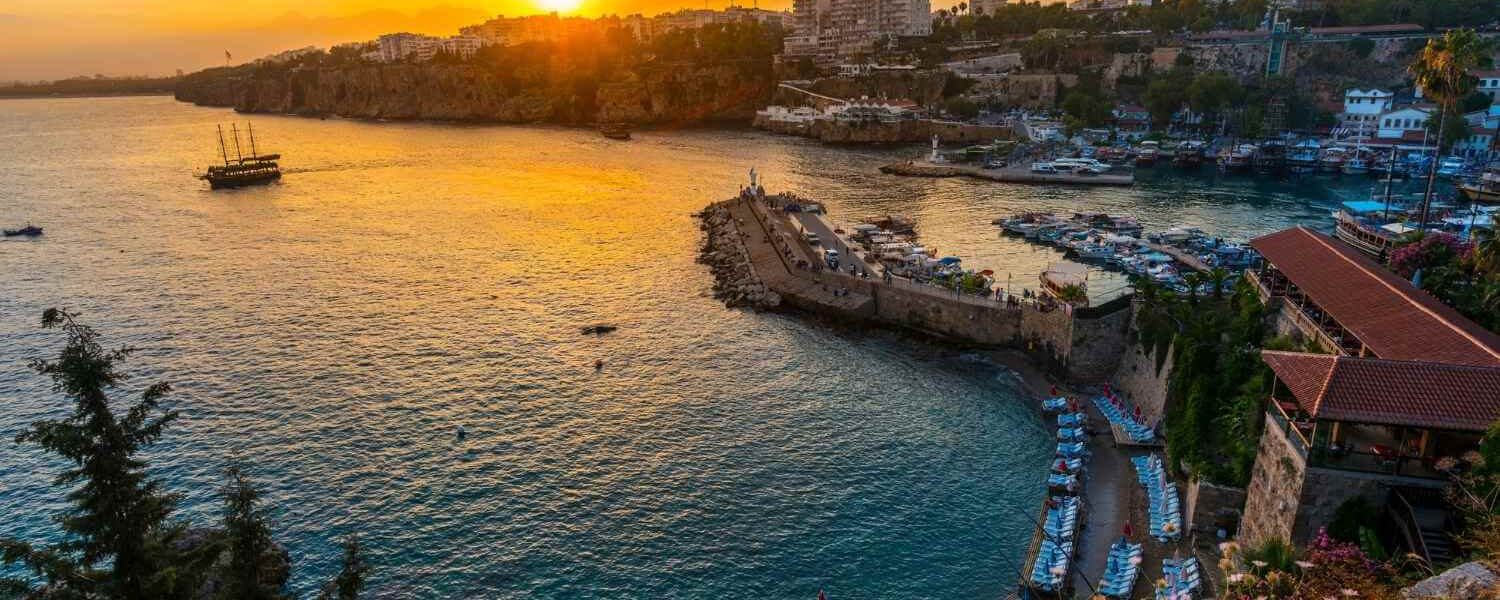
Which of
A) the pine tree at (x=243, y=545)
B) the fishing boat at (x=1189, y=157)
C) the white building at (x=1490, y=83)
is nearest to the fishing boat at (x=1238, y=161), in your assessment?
the fishing boat at (x=1189, y=157)

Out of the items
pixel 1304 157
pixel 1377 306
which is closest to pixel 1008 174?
pixel 1304 157

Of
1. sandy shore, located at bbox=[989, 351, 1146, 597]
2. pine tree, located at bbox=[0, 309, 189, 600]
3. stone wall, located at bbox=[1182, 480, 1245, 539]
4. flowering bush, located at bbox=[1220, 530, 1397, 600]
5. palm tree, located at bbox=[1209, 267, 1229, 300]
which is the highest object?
pine tree, located at bbox=[0, 309, 189, 600]

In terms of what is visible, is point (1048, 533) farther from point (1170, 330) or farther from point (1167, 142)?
point (1167, 142)

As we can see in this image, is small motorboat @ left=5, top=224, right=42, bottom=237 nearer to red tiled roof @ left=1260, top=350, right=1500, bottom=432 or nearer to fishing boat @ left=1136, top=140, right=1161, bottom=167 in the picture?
red tiled roof @ left=1260, top=350, right=1500, bottom=432

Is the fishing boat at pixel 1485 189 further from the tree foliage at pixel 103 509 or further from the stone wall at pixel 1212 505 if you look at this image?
the tree foliage at pixel 103 509

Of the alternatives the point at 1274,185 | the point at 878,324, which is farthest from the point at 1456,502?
the point at 1274,185

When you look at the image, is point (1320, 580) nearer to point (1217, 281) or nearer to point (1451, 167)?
point (1217, 281)

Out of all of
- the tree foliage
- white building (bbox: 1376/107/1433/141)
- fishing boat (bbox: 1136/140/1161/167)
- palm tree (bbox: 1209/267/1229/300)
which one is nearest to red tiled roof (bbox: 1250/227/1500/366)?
palm tree (bbox: 1209/267/1229/300)
